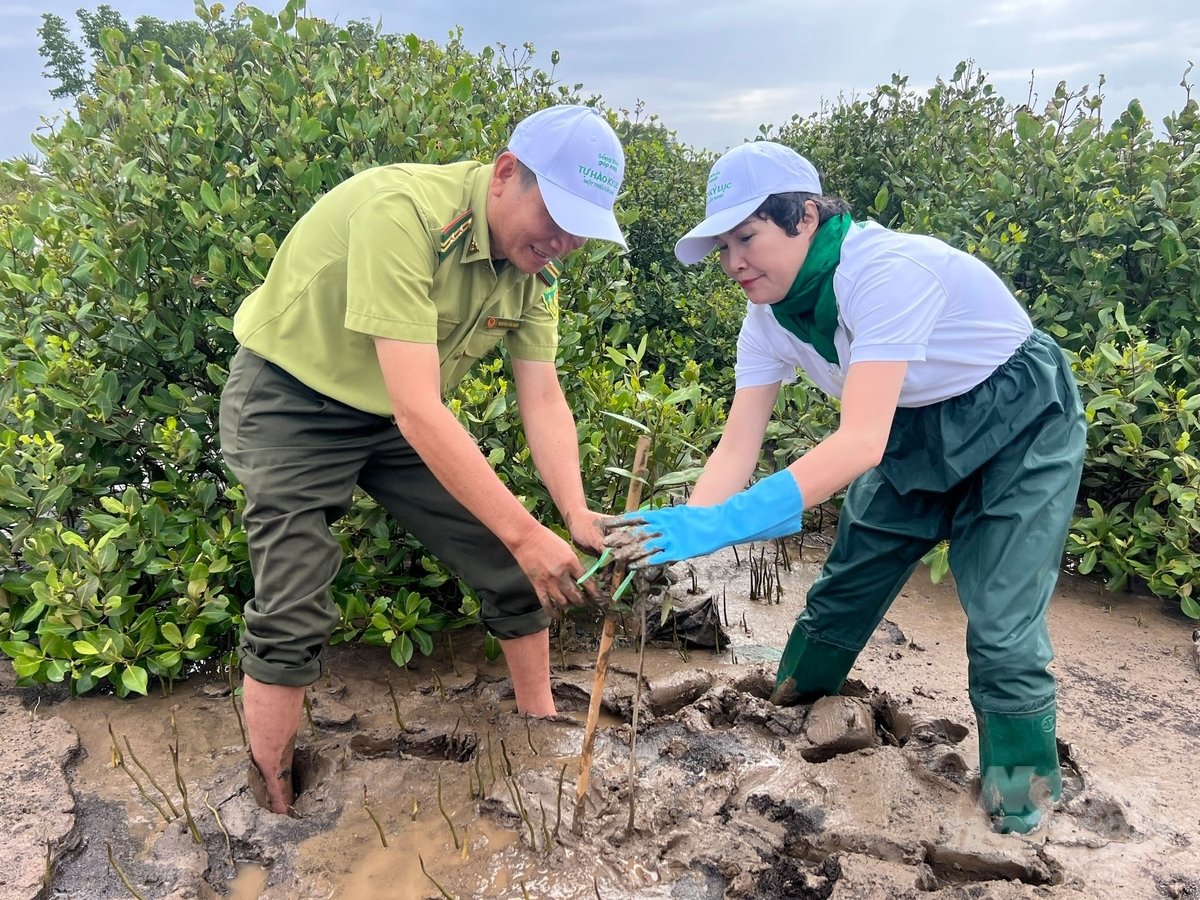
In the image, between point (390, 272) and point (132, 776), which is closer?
point (390, 272)

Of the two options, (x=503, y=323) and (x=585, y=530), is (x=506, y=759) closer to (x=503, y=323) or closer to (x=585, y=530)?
(x=585, y=530)

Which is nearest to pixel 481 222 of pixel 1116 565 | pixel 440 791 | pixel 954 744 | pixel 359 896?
pixel 440 791

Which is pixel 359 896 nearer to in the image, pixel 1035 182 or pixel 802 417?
pixel 802 417

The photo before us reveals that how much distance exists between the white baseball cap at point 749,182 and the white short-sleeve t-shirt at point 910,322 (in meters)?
0.22

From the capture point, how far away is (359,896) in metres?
2.15

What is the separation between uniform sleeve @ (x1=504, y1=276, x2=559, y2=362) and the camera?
2664mm

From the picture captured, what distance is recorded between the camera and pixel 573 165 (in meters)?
2.14

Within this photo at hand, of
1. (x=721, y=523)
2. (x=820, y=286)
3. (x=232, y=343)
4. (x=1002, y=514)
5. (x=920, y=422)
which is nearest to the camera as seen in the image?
(x=721, y=523)

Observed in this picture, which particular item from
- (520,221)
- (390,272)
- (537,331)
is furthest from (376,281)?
(537,331)

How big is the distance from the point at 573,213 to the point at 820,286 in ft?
2.25

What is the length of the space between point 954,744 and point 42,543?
9.90 ft

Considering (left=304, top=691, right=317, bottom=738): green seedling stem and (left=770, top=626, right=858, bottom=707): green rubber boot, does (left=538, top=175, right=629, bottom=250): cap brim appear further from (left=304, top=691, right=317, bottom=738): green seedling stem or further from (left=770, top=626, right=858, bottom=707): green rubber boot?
(left=304, top=691, right=317, bottom=738): green seedling stem

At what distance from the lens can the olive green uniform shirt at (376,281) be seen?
6.81 feet

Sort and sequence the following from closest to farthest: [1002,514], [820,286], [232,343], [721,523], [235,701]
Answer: [721,523], [820,286], [1002,514], [235,701], [232,343]
